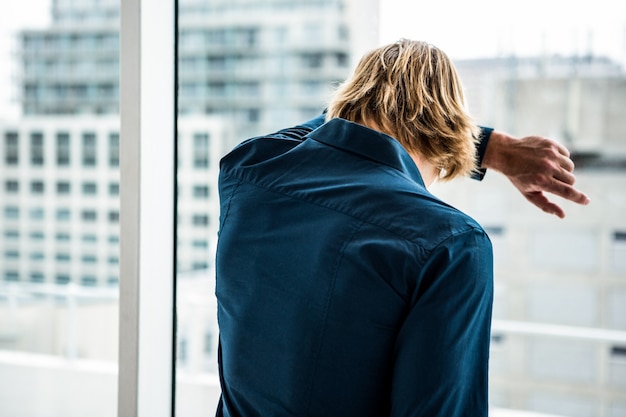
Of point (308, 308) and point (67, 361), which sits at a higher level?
point (308, 308)

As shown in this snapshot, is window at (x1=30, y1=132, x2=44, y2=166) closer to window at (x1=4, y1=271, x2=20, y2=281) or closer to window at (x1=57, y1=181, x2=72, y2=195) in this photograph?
window at (x1=57, y1=181, x2=72, y2=195)

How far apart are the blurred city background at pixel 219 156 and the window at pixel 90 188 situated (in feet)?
0.04

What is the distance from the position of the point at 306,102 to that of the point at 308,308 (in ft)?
13.9

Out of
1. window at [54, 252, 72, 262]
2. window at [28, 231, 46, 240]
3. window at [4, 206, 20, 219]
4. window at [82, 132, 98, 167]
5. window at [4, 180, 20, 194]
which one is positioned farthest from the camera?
window at [82, 132, 98, 167]

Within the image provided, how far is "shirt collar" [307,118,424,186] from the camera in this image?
52cm

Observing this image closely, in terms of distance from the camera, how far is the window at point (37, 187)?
4.55m

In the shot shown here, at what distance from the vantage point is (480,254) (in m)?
0.45

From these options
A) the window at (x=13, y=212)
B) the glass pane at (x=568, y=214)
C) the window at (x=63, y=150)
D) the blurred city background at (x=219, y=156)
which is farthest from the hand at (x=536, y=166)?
the window at (x=63, y=150)

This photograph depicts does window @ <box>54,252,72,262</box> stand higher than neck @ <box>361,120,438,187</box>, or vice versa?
neck @ <box>361,120,438,187</box>

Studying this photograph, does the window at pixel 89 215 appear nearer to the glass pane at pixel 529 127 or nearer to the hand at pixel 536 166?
the glass pane at pixel 529 127

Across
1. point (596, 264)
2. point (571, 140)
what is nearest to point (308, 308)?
point (571, 140)

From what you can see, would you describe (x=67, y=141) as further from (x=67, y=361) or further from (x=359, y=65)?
(x=359, y=65)

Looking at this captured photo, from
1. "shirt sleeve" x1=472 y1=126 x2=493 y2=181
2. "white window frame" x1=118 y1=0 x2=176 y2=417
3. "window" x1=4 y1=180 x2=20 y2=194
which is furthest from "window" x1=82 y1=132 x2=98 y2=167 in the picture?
"shirt sleeve" x1=472 y1=126 x2=493 y2=181

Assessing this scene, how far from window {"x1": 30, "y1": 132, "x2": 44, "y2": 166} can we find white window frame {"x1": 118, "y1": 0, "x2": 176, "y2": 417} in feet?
13.6
